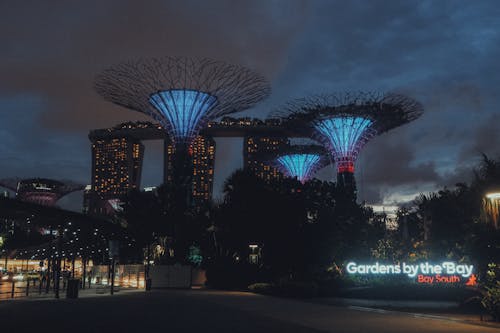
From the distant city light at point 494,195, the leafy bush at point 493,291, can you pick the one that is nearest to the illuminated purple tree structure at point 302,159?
the leafy bush at point 493,291

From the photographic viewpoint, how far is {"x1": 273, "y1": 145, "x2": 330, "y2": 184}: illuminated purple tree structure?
280 ft

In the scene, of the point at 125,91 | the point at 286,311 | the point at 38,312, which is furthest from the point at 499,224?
the point at 125,91

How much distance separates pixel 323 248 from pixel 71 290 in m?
17.8

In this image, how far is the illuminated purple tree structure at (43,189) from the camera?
14700cm

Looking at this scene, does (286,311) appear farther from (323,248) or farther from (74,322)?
(323,248)

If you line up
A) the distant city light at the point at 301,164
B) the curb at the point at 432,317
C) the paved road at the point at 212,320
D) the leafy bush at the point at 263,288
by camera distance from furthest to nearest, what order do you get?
the distant city light at the point at 301,164, the leafy bush at the point at 263,288, the curb at the point at 432,317, the paved road at the point at 212,320

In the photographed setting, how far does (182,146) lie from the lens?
2398 inches

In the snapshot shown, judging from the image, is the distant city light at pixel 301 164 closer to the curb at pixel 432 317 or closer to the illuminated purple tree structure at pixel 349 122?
the illuminated purple tree structure at pixel 349 122

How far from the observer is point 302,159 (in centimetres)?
8581

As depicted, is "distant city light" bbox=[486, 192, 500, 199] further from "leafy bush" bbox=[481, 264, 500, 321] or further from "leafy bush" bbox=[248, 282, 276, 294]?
"leafy bush" bbox=[248, 282, 276, 294]

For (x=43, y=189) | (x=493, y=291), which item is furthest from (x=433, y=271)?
(x=43, y=189)

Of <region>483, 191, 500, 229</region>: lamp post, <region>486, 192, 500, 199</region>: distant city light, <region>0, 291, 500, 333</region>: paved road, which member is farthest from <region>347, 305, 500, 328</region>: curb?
Answer: <region>486, 192, 500, 199</region>: distant city light

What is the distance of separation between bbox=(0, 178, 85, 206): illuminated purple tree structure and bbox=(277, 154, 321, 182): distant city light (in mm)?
86542

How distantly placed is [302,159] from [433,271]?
176 ft
